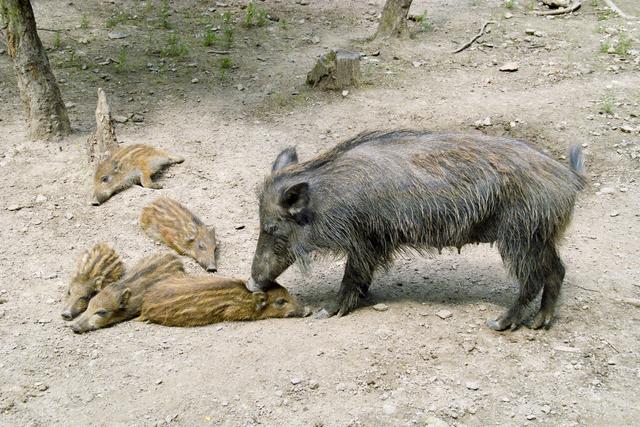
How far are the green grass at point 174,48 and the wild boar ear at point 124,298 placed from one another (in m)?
5.04

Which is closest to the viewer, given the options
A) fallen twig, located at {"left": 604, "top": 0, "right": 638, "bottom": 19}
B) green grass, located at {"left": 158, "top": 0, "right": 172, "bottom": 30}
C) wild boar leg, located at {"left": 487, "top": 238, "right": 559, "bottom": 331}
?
wild boar leg, located at {"left": 487, "top": 238, "right": 559, "bottom": 331}

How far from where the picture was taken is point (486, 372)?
4.30m

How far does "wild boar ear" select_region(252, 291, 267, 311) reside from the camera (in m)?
5.07

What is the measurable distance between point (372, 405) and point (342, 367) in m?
0.36

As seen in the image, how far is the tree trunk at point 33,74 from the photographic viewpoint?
703cm

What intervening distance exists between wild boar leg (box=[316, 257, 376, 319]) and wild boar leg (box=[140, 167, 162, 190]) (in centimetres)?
235

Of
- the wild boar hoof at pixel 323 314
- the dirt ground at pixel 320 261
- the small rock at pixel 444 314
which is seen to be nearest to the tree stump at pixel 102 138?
the dirt ground at pixel 320 261

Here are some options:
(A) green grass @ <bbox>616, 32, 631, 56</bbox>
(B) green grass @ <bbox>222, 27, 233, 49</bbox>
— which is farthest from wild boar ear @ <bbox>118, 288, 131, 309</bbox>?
A: (A) green grass @ <bbox>616, 32, 631, 56</bbox>

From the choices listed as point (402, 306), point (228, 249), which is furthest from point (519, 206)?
point (228, 249)

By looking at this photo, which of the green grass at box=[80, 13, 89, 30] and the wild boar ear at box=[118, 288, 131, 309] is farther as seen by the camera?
the green grass at box=[80, 13, 89, 30]

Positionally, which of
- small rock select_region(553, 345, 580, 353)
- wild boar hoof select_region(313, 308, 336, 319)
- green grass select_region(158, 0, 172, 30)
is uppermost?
green grass select_region(158, 0, 172, 30)

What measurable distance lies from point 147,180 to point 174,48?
3.31 metres

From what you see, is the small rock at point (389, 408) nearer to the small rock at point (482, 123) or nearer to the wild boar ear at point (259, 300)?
the wild boar ear at point (259, 300)

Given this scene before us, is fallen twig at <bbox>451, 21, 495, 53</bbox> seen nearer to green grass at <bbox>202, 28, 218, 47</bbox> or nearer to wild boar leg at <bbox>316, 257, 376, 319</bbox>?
green grass at <bbox>202, 28, 218, 47</bbox>
